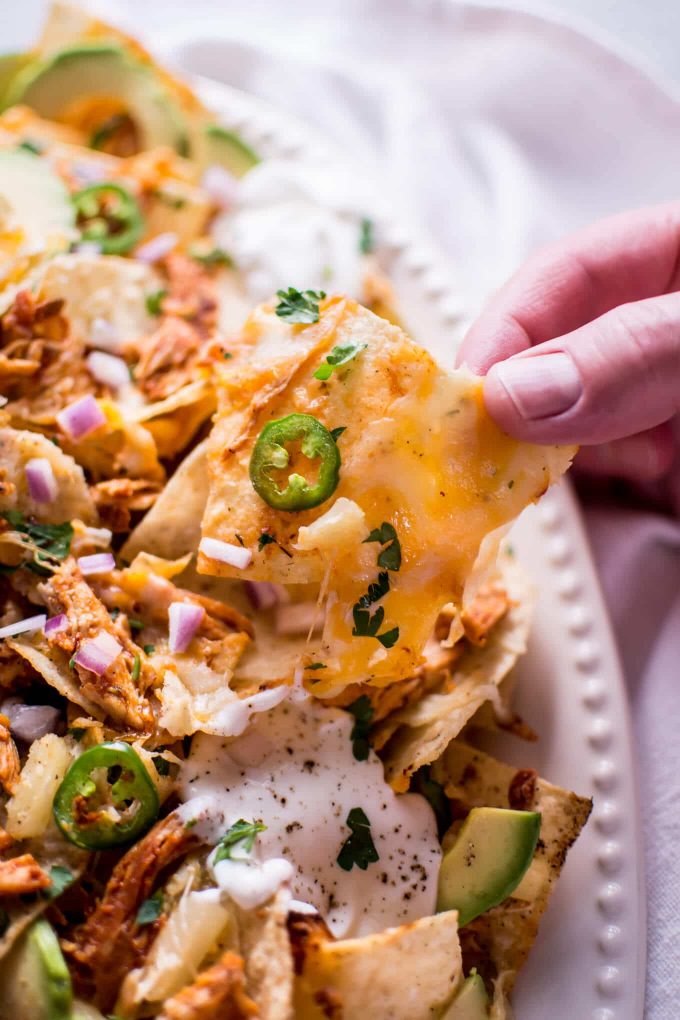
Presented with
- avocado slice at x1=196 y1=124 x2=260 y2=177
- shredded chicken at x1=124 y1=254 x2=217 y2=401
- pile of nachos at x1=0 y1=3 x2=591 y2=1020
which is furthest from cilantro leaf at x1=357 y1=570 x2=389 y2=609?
avocado slice at x1=196 y1=124 x2=260 y2=177

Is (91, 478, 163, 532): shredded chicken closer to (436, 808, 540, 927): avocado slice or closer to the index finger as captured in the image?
the index finger

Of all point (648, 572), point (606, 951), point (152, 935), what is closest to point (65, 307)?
point (152, 935)

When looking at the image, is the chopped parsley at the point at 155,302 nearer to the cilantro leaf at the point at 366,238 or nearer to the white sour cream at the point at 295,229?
the white sour cream at the point at 295,229

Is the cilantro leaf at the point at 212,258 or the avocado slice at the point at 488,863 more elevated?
the cilantro leaf at the point at 212,258

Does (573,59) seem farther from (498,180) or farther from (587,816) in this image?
(587,816)

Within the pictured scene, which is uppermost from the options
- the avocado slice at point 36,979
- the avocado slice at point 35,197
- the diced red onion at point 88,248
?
the avocado slice at point 35,197

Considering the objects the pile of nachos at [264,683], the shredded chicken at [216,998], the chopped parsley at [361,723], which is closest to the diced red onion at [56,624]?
the pile of nachos at [264,683]
